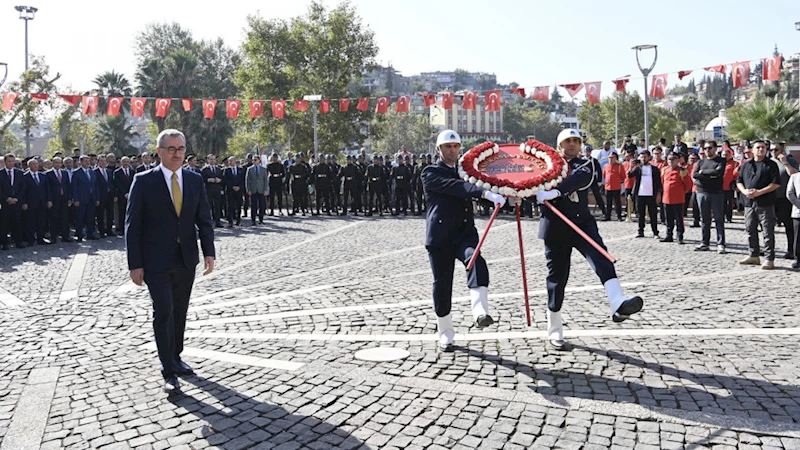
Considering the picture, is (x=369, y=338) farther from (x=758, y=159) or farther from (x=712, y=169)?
(x=712, y=169)

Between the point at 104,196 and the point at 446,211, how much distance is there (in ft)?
45.8

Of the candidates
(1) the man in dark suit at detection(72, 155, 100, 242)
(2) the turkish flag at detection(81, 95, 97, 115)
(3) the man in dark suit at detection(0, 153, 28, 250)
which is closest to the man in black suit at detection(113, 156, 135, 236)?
(1) the man in dark suit at detection(72, 155, 100, 242)

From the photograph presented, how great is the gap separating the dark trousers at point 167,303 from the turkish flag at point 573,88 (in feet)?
70.5

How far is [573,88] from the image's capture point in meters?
24.7

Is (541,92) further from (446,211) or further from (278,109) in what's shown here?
(446,211)

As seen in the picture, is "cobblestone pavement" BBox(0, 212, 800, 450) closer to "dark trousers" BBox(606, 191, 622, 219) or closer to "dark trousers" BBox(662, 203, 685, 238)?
"dark trousers" BBox(662, 203, 685, 238)

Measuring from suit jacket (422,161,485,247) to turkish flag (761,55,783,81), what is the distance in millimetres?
17848

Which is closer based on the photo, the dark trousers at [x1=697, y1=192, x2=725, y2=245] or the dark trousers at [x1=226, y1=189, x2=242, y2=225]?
the dark trousers at [x1=697, y1=192, x2=725, y2=245]

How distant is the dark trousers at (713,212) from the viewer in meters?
12.2

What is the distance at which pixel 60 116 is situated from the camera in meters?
38.7

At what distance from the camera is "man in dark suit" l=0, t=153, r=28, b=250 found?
15.1 meters

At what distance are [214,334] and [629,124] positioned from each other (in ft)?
282

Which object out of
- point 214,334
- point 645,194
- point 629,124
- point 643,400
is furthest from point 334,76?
point 629,124

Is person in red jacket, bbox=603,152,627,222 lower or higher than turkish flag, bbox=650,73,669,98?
lower
